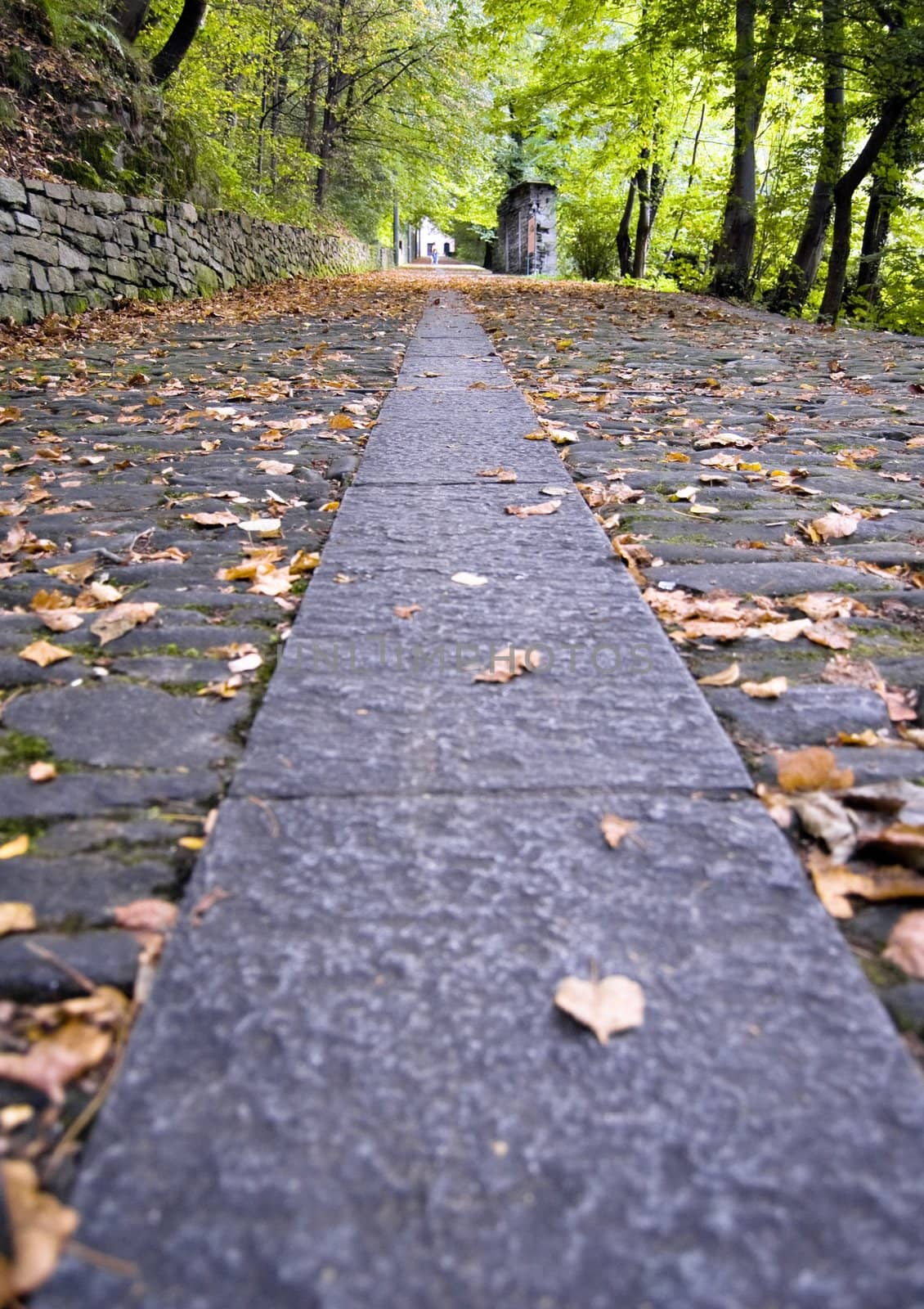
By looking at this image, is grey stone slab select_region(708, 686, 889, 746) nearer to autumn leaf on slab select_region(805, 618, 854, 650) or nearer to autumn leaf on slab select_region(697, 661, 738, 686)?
autumn leaf on slab select_region(697, 661, 738, 686)

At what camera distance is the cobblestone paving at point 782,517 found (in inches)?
62.3

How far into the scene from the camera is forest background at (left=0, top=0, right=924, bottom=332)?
28.5ft

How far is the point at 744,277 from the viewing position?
40.0 feet

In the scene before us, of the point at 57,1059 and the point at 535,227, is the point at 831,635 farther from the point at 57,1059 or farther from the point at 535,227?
the point at 535,227

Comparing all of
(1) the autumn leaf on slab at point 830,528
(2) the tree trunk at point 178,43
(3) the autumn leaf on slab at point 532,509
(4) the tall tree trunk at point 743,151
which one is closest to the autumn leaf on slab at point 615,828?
(3) the autumn leaf on slab at point 532,509

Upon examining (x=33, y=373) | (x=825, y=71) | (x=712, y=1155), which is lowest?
(x=712, y=1155)

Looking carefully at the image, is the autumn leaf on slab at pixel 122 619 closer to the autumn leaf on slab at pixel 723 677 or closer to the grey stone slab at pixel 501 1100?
the grey stone slab at pixel 501 1100

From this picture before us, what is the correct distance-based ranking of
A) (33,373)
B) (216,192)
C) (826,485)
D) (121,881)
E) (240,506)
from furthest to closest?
(216,192)
(33,373)
(826,485)
(240,506)
(121,881)

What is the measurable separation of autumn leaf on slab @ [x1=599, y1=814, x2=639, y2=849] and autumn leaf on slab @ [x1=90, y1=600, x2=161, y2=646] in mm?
1305

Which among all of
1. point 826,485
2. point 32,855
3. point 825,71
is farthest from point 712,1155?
point 825,71

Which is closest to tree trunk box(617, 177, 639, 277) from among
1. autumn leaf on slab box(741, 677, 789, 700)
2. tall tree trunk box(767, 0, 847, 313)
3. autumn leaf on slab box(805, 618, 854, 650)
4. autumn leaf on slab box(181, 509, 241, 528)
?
tall tree trunk box(767, 0, 847, 313)

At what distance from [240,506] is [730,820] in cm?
223

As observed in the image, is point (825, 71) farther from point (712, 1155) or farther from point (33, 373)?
point (712, 1155)

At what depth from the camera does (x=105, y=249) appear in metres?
8.40
